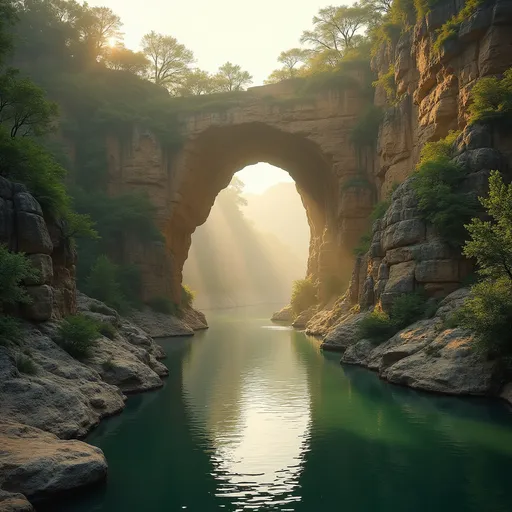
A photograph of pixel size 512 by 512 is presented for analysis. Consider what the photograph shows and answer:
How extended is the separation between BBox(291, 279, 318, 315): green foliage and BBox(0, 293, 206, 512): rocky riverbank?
3586 cm

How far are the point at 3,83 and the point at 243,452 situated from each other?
18.2m

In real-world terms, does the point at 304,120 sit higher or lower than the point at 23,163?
higher

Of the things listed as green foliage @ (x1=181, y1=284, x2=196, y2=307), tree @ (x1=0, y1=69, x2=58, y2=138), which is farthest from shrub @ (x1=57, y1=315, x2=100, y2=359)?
green foliage @ (x1=181, y1=284, x2=196, y2=307)

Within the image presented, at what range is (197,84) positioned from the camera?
201 ft

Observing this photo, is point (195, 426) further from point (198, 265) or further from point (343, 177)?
point (198, 265)

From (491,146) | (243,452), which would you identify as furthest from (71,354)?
(491,146)

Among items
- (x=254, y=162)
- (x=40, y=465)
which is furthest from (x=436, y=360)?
(x=254, y=162)

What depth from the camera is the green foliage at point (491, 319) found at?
1772cm

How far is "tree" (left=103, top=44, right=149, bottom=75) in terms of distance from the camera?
189ft

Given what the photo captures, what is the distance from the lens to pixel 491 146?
27.3m

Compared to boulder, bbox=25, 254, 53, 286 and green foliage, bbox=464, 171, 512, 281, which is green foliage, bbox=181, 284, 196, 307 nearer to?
boulder, bbox=25, 254, 53, 286

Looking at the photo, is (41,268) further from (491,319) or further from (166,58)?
(166,58)

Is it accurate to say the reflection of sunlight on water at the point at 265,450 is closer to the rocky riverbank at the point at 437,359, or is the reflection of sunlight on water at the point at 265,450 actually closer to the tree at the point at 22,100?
the rocky riverbank at the point at 437,359

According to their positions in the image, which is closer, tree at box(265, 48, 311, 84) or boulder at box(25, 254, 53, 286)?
boulder at box(25, 254, 53, 286)
